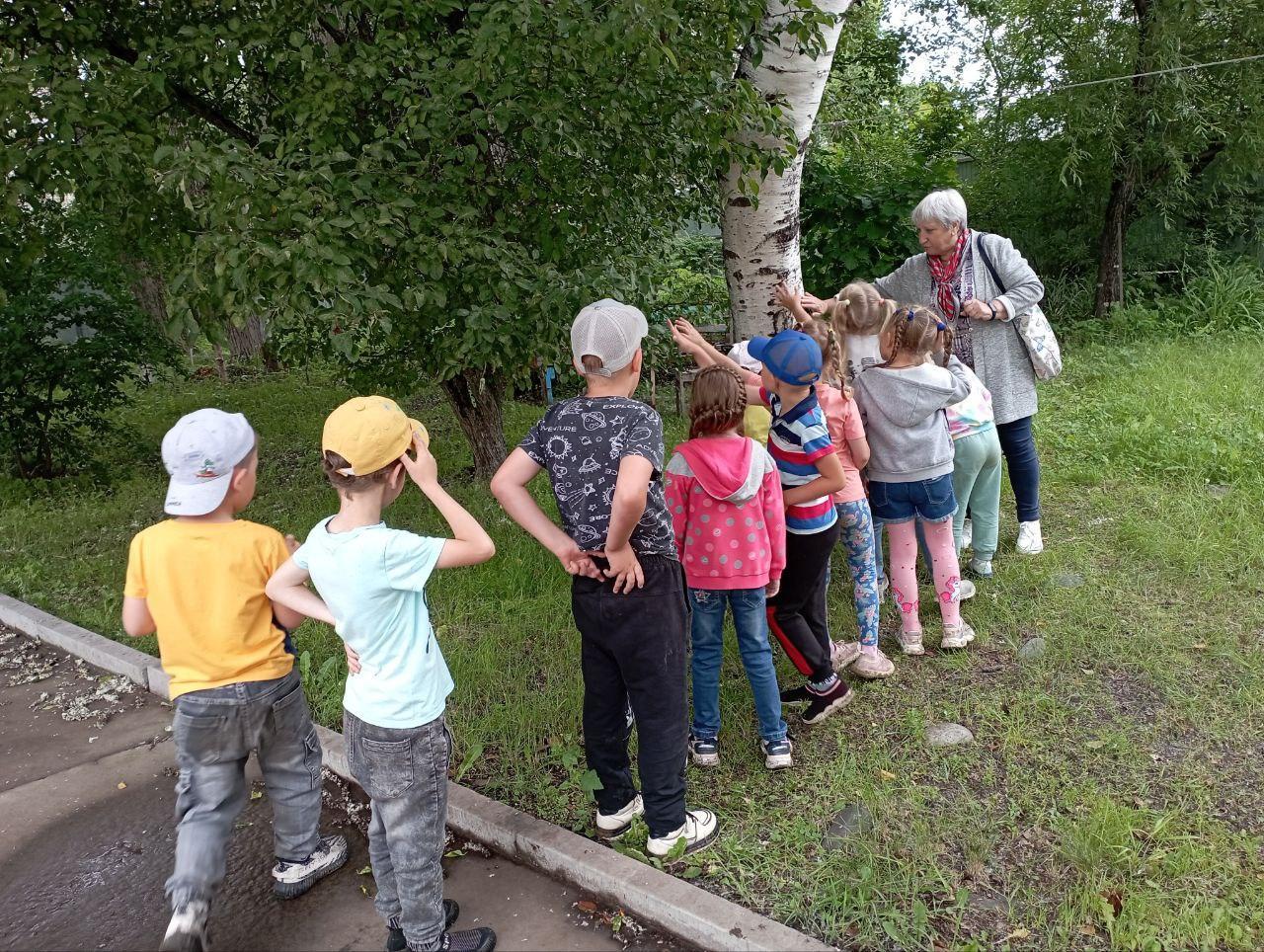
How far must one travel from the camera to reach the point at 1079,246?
12.4 m

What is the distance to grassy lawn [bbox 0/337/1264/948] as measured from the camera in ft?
8.77

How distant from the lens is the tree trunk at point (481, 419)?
7336 mm

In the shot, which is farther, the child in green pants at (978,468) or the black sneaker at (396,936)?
the child in green pants at (978,468)

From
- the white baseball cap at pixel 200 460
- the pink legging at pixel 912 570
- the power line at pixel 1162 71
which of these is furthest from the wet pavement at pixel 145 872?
the power line at pixel 1162 71

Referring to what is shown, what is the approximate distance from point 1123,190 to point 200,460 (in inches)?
465

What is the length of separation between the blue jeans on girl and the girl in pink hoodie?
640 mm

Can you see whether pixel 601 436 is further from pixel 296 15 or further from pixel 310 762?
pixel 296 15

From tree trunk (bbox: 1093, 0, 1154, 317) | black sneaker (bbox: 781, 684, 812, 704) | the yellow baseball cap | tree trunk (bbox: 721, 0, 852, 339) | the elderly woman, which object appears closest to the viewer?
the yellow baseball cap

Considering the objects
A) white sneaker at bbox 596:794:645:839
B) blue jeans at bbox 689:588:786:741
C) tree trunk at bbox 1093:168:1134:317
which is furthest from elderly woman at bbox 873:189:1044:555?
tree trunk at bbox 1093:168:1134:317

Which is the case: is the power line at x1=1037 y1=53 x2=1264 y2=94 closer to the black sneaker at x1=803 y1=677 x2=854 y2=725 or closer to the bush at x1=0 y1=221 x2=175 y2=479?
the black sneaker at x1=803 y1=677 x2=854 y2=725

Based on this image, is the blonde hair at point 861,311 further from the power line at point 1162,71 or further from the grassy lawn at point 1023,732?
the power line at point 1162,71

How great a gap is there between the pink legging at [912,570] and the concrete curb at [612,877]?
5.92ft

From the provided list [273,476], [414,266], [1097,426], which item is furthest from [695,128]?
[273,476]

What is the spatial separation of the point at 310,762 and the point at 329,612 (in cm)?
80
